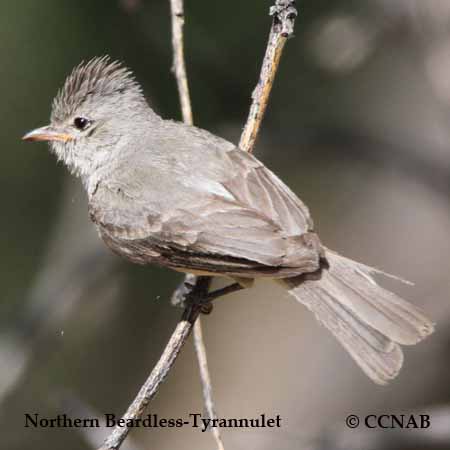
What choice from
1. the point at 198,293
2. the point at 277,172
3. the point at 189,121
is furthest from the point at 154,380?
the point at 277,172

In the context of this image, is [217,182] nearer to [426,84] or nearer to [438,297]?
[438,297]

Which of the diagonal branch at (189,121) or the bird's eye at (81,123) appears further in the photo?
the bird's eye at (81,123)

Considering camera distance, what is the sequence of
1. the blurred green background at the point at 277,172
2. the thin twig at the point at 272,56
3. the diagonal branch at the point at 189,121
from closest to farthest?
1. the diagonal branch at the point at 189,121
2. the thin twig at the point at 272,56
3. the blurred green background at the point at 277,172

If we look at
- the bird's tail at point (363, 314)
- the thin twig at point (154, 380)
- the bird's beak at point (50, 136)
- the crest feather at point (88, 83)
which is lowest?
the thin twig at point (154, 380)

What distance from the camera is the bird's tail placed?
4.51 metres

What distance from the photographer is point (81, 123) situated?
5457 mm

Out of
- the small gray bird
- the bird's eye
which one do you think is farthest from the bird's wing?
the bird's eye

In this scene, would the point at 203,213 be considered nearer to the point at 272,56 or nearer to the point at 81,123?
the point at 272,56

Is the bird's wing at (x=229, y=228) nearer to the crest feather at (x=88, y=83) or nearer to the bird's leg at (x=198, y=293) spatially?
the bird's leg at (x=198, y=293)

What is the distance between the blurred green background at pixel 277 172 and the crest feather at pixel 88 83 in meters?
1.46

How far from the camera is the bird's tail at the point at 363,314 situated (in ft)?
14.8

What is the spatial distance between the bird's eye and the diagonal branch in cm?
57

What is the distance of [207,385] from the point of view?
4.57m

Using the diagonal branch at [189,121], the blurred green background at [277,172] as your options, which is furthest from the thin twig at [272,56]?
the blurred green background at [277,172]
